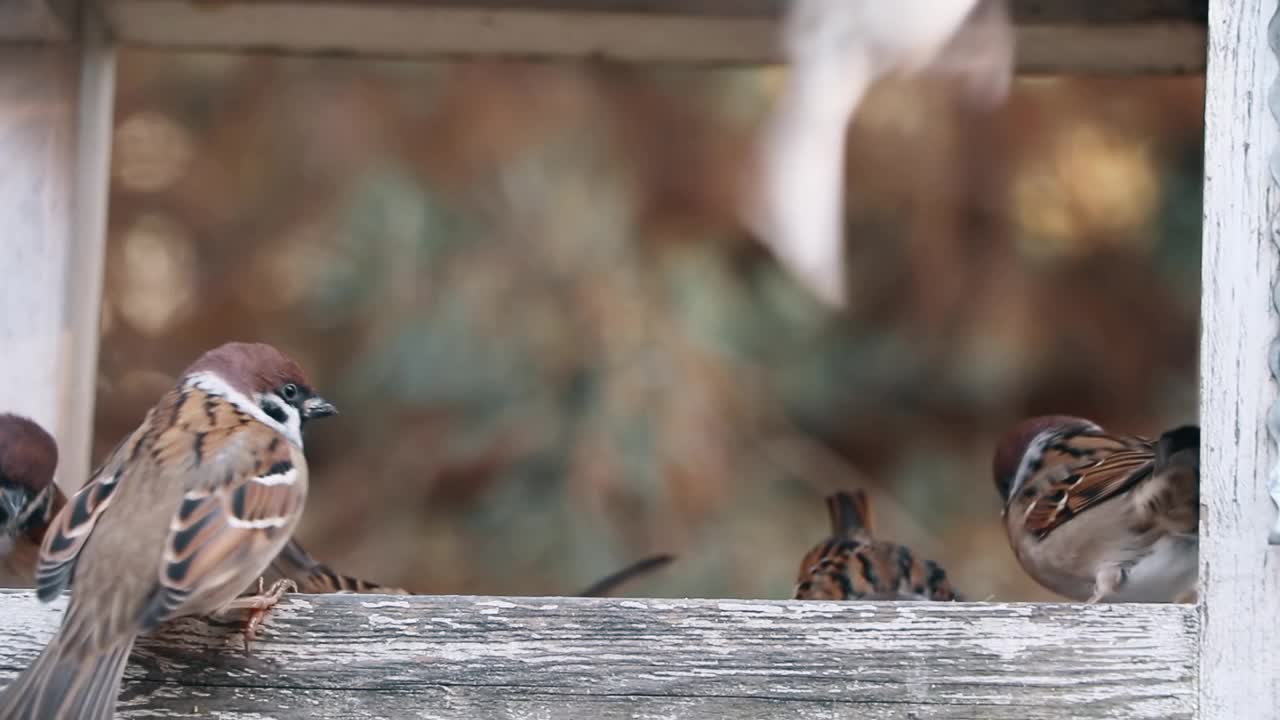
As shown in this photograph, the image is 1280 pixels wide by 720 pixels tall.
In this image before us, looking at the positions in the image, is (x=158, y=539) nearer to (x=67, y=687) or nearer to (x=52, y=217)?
(x=67, y=687)

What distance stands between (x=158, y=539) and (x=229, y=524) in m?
0.06

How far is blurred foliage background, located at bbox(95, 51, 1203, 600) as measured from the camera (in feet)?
10.5

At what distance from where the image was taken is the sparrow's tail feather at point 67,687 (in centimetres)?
147

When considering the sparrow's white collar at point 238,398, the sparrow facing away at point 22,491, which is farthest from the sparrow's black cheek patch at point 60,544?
the sparrow facing away at point 22,491

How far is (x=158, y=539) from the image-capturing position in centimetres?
161

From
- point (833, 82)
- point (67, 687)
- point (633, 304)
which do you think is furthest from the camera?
point (633, 304)

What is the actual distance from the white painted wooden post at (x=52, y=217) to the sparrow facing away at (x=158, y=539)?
16.6 inches

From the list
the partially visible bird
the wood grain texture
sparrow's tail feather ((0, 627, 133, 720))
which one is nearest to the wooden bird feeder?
the wood grain texture

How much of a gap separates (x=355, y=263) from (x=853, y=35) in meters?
0.98

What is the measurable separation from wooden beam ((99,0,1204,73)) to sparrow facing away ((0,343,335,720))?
0.86 meters

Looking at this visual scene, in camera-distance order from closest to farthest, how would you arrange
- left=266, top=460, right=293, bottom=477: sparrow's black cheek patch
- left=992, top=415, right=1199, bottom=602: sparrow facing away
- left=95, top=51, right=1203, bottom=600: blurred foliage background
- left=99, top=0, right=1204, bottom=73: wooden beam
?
left=266, top=460, right=293, bottom=477: sparrow's black cheek patch → left=992, top=415, right=1199, bottom=602: sparrow facing away → left=99, top=0, right=1204, bottom=73: wooden beam → left=95, top=51, right=1203, bottom=600: blurred foliage background

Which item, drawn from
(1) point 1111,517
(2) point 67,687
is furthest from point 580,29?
(2) point 67,687

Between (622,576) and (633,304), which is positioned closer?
(622,576)

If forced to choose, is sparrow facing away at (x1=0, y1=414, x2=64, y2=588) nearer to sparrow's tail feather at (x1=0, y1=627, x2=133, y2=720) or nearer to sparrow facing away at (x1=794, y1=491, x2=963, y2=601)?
sparrow's tail feather at (x1=0, y1=627, x2=133, y2=720)
